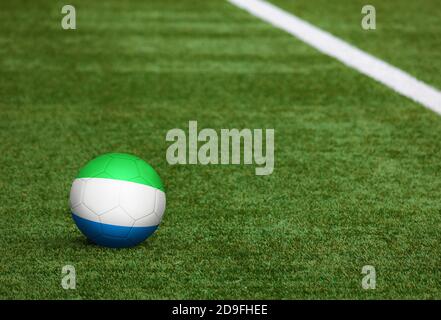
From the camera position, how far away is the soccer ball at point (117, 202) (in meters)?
5.45

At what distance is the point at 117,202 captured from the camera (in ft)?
17.9

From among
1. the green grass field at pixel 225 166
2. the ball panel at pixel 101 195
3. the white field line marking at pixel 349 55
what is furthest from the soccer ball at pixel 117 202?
the white field line marking at pixel 349 55

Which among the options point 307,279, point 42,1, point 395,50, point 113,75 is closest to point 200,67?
point 113,75

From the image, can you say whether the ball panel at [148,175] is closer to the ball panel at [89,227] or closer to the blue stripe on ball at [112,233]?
the blue stripe on ball at [112,233]

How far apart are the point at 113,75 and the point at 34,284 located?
561 centimetres

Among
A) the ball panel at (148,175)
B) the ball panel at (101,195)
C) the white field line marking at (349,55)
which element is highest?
the white field line marking at (349,55)

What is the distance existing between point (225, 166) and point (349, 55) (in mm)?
4500

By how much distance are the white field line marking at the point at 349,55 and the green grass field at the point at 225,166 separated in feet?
0.59

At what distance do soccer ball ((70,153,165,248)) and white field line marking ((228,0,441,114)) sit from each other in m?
4.51

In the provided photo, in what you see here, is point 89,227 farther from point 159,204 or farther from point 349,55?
point 349,55

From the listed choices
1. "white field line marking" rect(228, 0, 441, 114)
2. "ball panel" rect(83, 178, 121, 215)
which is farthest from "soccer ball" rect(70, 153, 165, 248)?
"white field line marking" rect(228, 0, 441, 114)

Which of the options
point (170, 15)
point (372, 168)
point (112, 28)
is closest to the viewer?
point (372, 168)
